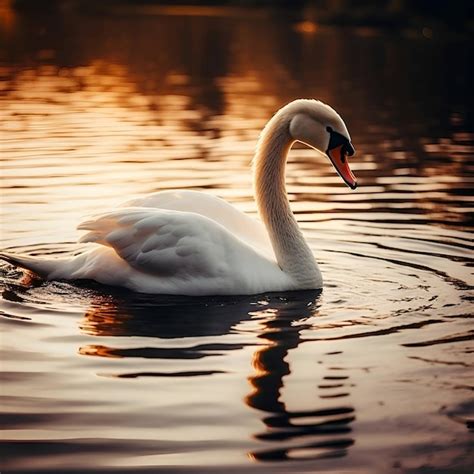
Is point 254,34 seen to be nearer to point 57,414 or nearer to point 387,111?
point 387,111

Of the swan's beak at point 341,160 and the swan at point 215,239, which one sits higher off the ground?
the swan's beak at point 341,160

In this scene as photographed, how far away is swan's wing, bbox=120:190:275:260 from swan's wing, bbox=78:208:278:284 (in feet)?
1.63

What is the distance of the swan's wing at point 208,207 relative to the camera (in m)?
9.75

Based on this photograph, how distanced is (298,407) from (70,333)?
2035mm

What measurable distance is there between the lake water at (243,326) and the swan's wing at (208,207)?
71 cm

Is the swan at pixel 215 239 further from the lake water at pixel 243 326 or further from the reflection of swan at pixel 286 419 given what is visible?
the reflection of swan at pixel 286 419

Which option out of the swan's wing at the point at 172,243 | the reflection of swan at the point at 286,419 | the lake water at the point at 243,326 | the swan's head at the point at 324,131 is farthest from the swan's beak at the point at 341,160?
the reflection of swan at the point at 286,419

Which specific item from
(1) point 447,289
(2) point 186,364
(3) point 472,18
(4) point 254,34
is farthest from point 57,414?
(3) point 472,18

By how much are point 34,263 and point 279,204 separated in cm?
201

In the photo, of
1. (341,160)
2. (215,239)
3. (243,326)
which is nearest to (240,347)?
(243,326)

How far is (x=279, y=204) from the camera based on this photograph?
9859 millimetres

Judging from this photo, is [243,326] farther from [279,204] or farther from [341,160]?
[341,160]

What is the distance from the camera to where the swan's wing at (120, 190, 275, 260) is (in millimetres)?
9750

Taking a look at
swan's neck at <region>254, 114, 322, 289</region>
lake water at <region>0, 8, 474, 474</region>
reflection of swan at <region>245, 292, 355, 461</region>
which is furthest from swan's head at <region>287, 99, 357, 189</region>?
reflection of swan at <region>245, 292, 355, 461</region>
